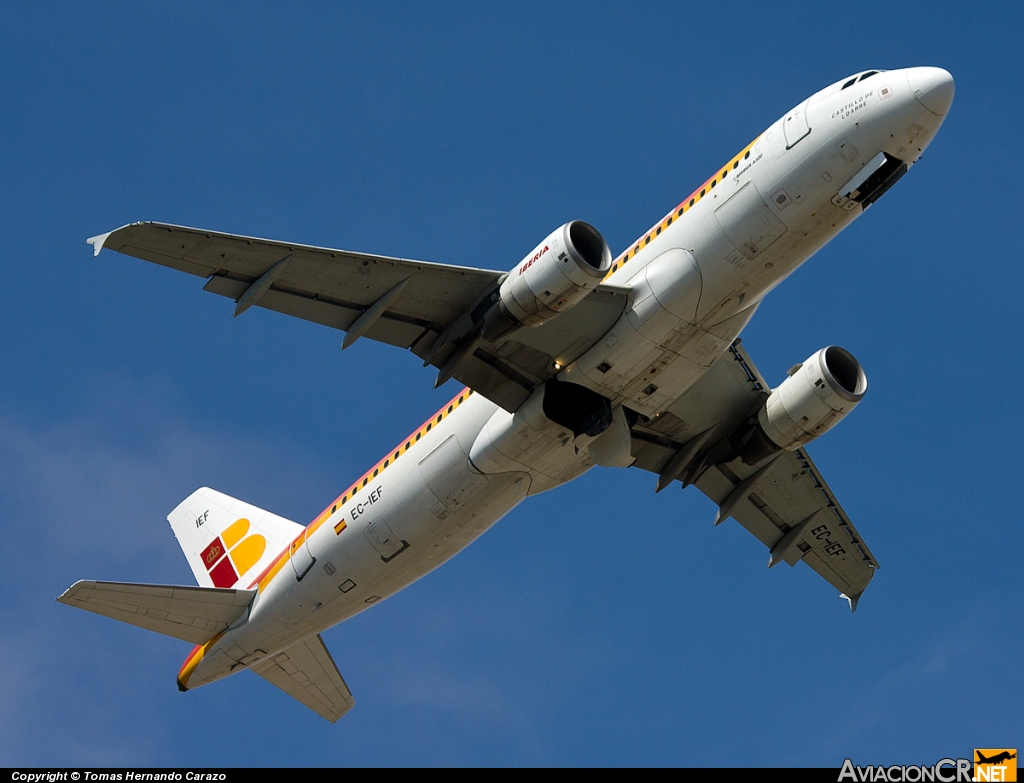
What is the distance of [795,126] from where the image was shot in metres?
26.2

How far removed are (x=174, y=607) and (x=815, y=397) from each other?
17.4m

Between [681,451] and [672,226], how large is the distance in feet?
26.2

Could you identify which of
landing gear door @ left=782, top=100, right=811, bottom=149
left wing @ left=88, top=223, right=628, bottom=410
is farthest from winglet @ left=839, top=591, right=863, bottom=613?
landing gear door @ left=782, top=100, right=811, bottom=149

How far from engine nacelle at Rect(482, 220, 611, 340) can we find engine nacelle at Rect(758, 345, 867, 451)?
7.55 meters

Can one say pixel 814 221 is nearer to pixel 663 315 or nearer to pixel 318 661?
pixel 663 315

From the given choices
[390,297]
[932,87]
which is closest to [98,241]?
[390,297]

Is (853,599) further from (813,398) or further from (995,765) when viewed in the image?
(995,765)

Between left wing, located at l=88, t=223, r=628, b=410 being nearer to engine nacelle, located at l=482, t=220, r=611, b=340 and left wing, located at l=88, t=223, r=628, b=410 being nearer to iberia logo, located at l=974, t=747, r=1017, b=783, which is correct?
engine nacelle, located at l=482, t=220, r=611, b=340

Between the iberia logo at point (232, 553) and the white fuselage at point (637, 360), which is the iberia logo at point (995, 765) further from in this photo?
the iberia logo at point (232, 553)

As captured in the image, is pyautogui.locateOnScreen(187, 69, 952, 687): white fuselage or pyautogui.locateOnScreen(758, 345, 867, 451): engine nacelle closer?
pyautogui.locateOnScreen(187, 69, 952, 687): white fuselage

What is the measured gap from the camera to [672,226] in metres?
27.2

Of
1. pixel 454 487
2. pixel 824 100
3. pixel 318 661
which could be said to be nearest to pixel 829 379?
pixel 824 100

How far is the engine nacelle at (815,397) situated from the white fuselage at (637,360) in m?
3.68

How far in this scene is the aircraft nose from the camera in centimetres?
2509
